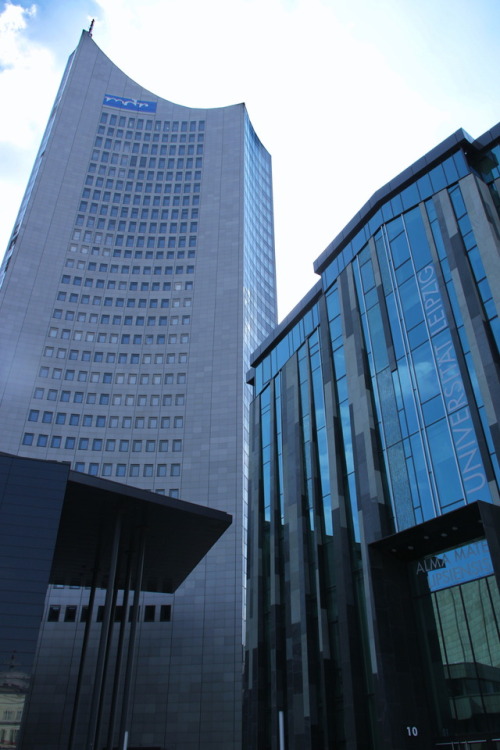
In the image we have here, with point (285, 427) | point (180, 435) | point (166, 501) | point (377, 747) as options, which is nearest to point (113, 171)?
point (180, 435)

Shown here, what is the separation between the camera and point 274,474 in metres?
46.4

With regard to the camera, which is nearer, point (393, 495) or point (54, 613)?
point (393, 495)

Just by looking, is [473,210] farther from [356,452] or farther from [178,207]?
[178,207]

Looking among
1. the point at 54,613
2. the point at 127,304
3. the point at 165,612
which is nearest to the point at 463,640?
the point at 165,612

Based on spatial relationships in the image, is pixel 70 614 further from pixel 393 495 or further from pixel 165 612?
pixel 393 495

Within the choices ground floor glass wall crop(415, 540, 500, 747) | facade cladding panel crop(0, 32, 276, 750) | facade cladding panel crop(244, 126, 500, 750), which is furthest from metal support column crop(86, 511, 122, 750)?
facade cladding panel crop(0, 32, 276, 750)

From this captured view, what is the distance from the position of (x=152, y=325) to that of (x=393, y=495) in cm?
5545

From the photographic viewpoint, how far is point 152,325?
8169 cm

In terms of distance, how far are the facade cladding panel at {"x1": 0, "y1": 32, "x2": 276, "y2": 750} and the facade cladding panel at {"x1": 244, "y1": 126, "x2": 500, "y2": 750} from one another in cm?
1747

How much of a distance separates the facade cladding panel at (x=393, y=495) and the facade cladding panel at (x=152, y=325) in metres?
17.5

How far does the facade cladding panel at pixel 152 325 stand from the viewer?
57.9 metres

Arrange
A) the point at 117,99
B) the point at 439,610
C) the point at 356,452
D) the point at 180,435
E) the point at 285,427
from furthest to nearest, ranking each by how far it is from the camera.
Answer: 1. the point at 117,99
2. the point at 180,435
3. the point at 285,427
4. the point at 356,452
5. the point at 439,610

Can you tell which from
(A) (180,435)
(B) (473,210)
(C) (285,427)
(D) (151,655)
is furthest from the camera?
(A) (180,435)

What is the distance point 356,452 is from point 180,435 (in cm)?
3839
